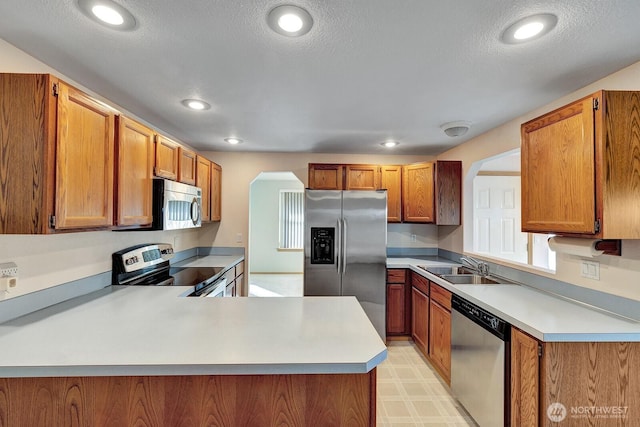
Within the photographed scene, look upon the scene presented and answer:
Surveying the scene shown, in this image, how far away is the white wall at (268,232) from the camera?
7207 millimetres

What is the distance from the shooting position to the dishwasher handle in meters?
1.79

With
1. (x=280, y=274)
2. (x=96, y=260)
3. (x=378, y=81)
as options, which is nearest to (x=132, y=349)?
(x=96, y=260)

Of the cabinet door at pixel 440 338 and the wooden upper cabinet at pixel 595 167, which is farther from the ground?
the wooden upper cabinet at pixel 595 167

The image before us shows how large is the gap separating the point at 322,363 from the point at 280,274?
6.20 meters

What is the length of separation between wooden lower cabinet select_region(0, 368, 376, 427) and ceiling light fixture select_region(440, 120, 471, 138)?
236 cm

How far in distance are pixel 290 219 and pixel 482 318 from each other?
555 cm

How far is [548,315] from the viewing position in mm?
1736

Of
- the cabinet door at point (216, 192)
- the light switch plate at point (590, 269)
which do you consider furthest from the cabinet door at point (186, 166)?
the light switch plate at point (590, 269)

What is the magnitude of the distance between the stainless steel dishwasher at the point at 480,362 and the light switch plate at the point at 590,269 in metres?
0.69

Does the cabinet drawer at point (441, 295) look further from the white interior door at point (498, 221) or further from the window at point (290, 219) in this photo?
the window at point (290, 219)

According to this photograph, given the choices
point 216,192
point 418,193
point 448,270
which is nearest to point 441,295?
point 448,270

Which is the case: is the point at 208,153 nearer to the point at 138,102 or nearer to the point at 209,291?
the point at 138,102

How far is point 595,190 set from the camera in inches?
61.5

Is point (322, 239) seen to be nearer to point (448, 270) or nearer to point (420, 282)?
point (420, 282)
